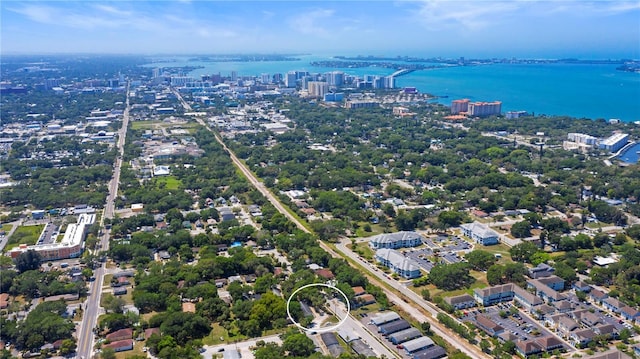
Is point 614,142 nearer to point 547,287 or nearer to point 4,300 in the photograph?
point 547,287

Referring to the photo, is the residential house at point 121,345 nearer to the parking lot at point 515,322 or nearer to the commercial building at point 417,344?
the commercial building at point 417,344

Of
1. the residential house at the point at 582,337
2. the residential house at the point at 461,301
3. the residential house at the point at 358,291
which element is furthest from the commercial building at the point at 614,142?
A: the residential house at the point at 358,291

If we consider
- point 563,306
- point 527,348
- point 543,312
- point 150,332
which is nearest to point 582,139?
point 563,306

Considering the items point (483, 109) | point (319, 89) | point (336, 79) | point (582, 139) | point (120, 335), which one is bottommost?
point (120, 335)

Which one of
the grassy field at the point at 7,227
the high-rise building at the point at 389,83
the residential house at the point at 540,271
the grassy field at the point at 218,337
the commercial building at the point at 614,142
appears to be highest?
the high-rise building at the point at 389,83

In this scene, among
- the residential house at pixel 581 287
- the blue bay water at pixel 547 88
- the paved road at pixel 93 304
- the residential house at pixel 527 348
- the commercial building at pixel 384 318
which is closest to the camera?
the residential house at pixel 527 348

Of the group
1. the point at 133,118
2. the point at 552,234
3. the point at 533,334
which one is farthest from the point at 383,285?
the point at 133,118
